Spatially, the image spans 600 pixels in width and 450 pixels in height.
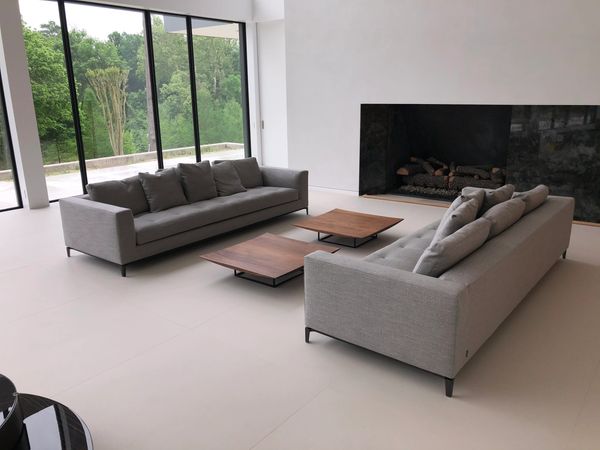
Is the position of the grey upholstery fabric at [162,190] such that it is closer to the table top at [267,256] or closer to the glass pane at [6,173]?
the table top at [267,256]

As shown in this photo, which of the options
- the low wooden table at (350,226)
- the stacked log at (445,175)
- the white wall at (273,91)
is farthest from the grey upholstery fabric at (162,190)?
the white wall at (273,91)

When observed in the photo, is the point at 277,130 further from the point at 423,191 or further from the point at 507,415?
the point at 507,415

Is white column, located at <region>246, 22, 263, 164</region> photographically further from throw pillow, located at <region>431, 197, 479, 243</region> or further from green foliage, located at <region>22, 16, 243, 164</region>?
throw pillow, located at <region>431, 197, 479, 243</region>

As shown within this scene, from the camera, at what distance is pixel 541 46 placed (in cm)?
519

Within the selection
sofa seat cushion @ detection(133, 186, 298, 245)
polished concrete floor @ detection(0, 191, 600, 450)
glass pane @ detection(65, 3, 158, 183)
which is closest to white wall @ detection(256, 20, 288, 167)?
glass pane @ detection(65, 3, 158, 183)

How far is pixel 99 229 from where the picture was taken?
4137 mm

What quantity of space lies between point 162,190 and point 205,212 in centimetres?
51

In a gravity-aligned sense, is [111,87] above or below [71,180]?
above

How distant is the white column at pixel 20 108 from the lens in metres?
5.81

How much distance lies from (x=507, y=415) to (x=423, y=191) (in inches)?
188

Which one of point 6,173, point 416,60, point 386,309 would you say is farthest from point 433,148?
point 6,173

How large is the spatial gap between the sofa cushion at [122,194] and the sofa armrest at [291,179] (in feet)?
5.51

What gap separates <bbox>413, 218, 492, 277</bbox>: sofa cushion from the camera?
2.54 meters

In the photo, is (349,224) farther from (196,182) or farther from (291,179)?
(196,182)
